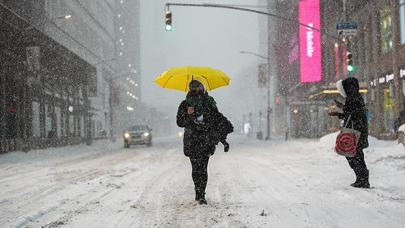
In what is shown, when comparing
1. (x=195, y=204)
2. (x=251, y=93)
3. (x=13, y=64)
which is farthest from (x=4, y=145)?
(x=251, y=93)

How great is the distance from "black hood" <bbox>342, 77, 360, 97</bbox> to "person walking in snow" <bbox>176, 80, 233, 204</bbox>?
2.48 metres

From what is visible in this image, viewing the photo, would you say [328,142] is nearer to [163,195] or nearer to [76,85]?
[163,195]

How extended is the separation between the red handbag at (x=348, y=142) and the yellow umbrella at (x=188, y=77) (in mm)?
2262

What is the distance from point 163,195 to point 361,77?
2878 centimetres

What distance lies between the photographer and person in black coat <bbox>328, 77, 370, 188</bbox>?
21.9 ft

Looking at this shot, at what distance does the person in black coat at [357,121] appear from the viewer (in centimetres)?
667

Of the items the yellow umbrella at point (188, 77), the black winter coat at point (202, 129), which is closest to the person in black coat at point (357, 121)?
the yellow umbrella at point (188, 77)

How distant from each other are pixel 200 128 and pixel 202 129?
0.04 meters

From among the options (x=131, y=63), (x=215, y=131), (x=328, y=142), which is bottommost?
(x=328, y=142)

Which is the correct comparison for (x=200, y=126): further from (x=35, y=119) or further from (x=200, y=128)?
(x=35, y=119)

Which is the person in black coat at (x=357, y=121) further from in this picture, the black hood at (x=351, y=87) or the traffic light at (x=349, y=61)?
the traffic light at (x=349, y=61)

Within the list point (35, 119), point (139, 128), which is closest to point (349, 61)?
point (139, 128)

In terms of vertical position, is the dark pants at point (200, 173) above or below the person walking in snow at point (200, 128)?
below

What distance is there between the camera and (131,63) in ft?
461
